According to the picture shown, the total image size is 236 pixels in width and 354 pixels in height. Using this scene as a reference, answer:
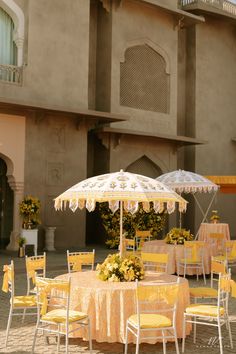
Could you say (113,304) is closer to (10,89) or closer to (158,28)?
(10,89)

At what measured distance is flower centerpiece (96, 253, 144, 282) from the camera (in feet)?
22.9

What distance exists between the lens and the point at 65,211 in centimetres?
1786

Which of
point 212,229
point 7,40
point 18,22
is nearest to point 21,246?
point 212,229

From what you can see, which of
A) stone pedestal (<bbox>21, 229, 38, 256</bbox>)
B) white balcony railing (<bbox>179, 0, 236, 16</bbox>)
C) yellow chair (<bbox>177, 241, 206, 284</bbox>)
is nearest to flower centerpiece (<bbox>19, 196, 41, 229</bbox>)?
stone pedestal (<bbox>21, 229, 38, 256</bbox>)

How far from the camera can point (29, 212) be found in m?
16.0

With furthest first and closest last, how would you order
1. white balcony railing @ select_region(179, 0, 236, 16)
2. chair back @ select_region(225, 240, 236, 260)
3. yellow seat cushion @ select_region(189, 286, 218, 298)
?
1. white balcony railing @ select_region(179, 0, 236, 16)
2. chair back @ select_region(225, 240, 236, 260)
3. yellow seat cushion @ select_region(189, 286, 218, 298)

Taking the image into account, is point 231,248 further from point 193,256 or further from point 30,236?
point 30,236

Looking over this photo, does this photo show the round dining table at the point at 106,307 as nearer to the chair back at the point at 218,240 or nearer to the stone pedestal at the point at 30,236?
the chair back at the point at 218,240

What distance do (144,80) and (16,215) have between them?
327 inches

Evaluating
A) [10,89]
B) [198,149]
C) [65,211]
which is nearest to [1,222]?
[65,211]

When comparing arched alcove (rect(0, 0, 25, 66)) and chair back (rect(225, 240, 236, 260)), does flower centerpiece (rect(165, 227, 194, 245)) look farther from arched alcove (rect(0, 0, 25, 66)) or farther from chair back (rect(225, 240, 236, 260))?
arched alcove (rect(0, 0, 25, 66))

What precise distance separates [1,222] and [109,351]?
12.5 metres

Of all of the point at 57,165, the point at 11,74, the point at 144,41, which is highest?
the point at 144,41

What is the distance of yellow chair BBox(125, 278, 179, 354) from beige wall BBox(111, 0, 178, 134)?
14.3 meters
